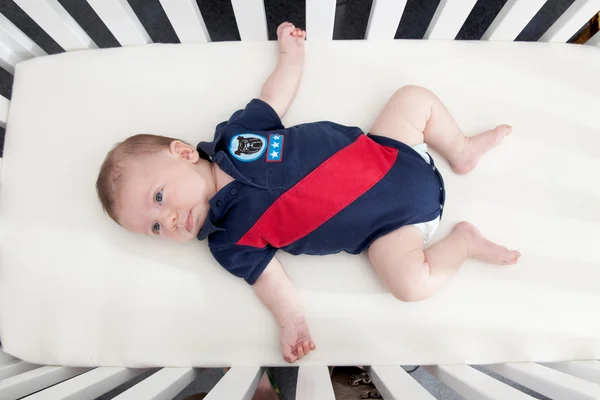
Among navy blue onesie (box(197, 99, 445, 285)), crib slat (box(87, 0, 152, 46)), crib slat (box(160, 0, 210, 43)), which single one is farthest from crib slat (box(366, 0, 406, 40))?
crib slat (box(87, 0, 152, 46))

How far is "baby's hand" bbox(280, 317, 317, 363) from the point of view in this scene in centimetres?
85

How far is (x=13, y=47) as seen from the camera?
971 mm

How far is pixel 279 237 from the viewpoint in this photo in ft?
2.78

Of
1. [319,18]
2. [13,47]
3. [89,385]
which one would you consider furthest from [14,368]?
[319,18]

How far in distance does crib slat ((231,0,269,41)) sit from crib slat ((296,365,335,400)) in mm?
659

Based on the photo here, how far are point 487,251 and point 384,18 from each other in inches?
18.7

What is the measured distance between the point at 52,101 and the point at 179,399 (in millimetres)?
848

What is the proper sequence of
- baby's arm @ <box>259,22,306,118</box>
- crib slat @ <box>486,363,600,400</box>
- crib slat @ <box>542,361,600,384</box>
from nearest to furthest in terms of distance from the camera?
crib slat @ <box>486,363,600,400</box>
crib slat @ <box>542,361,600,384</box>
baby's arm @ <box>259,22,306,118</box>

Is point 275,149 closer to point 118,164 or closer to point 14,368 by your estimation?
point 118,164

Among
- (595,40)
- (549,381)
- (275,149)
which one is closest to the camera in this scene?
(549,381)

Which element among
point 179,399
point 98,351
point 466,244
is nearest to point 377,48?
point 466,244

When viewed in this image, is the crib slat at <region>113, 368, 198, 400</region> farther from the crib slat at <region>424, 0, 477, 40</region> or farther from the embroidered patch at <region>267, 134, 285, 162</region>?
the crib slat at <region>424, 0, 477, 40</region>

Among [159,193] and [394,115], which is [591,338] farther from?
[159,193]

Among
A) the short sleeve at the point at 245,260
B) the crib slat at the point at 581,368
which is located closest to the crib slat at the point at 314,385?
the short sleeve at the point at 245,260
